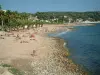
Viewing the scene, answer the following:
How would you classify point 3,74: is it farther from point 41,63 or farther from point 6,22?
point 6,22

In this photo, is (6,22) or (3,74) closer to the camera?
(3,74)

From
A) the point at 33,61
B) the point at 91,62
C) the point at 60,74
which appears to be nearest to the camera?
the point at 60,74

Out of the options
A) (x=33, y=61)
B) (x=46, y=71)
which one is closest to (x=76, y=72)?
(x=46, y=71)

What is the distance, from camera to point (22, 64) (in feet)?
78.5

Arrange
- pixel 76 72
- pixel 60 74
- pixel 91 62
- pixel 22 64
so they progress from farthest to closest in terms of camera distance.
→ pixel 91 62, pixel 22 64, pixel 76 72, pixel 60 74

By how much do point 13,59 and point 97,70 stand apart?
426 inches

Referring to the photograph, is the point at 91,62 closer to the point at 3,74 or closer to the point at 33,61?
the point at 33,61

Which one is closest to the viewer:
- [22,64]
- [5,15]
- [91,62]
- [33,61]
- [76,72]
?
[76,72]

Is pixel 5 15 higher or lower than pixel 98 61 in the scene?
higher

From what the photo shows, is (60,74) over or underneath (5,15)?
underneath

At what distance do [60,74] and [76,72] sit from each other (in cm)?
237

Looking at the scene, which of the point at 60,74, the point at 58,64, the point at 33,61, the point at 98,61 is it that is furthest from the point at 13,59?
the point at 98,61

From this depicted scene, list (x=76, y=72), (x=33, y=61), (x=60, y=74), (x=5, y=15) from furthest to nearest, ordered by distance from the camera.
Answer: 1. (x=5, y=15)
2. (x=33, y=61)
3. (x=76, y=72)
4. (x=60, y=74)

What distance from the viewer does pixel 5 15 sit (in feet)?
230
